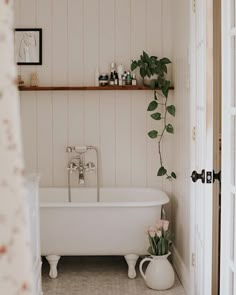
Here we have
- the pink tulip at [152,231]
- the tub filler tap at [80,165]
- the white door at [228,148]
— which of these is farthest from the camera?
the tub filler tap at [80,165]

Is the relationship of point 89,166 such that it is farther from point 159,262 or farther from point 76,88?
point 159,262

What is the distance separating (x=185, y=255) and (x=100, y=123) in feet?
4.79

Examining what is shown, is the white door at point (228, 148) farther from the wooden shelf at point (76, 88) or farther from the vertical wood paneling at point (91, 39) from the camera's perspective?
the vertical wood paneling at point (91, 39)

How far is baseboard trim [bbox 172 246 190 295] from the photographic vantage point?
4.11m

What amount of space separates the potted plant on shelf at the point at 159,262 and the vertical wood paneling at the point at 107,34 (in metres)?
1.54

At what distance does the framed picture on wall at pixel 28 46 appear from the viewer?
5.01 meters

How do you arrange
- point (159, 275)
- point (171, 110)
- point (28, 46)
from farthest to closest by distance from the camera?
point (28, 46), point (171, 110), point (159, 275)

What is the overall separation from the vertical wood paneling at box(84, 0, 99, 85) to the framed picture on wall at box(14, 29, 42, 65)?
1.34ft

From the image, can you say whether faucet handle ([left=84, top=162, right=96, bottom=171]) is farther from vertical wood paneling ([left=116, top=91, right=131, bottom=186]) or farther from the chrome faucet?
vertical wood paneling ([left=116, top=91, right=131, bottom=186])

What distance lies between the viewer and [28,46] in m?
5.01

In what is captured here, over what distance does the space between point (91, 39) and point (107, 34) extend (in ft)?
0.48

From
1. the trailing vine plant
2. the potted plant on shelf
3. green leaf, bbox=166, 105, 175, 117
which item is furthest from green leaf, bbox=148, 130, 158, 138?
the potted plant on shelf

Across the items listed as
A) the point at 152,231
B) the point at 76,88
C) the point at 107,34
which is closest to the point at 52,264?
the point at 152,231

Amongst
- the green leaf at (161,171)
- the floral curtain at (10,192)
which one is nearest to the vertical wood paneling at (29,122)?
the green leaf at (161,171)
